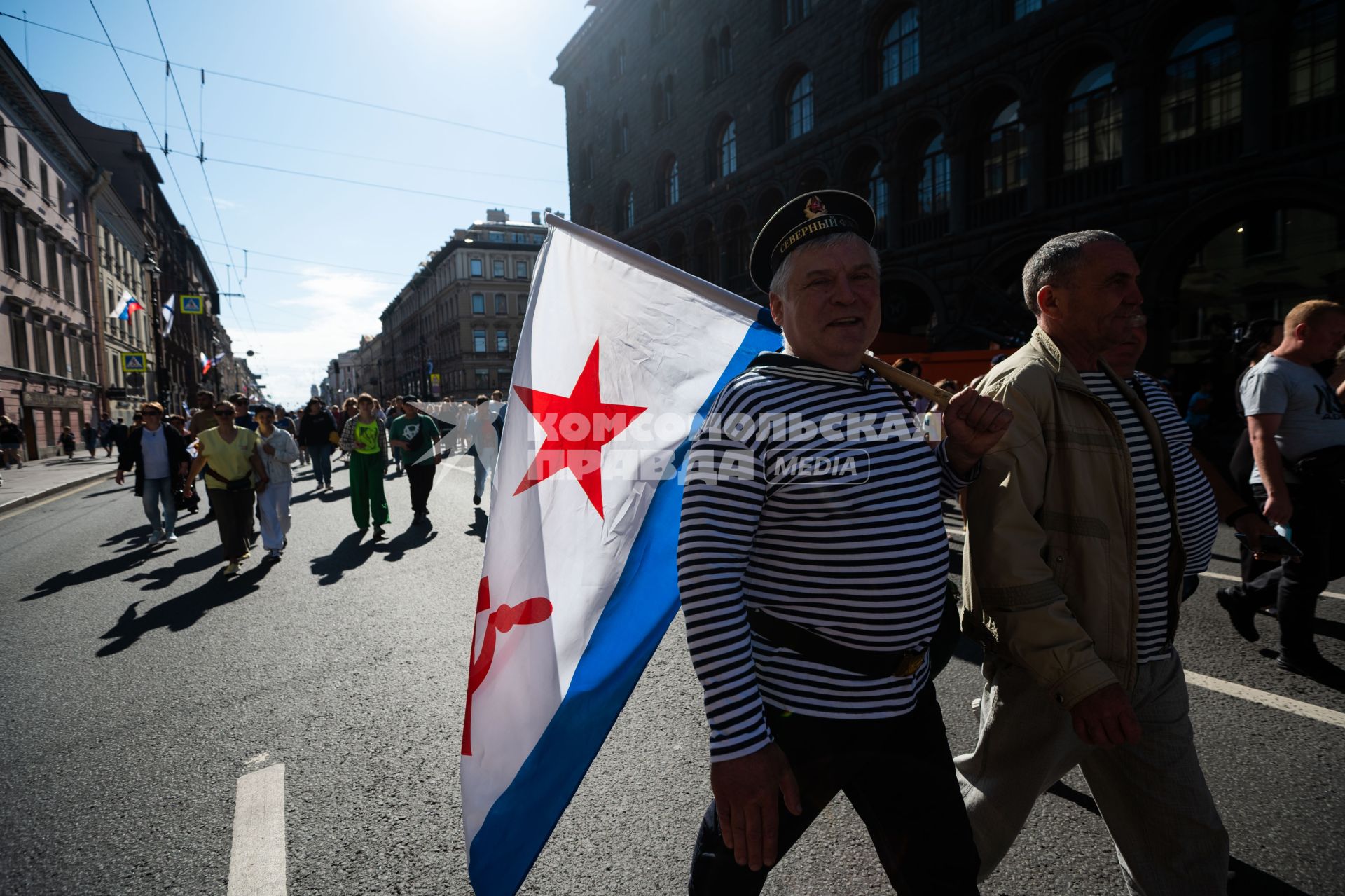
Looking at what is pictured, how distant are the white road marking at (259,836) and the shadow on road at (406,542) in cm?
485

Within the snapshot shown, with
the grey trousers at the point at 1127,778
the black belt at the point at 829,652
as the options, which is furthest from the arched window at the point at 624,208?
the black belt at the point at 829,652

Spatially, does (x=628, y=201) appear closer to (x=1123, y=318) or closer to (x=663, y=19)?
(x=663, y=19)

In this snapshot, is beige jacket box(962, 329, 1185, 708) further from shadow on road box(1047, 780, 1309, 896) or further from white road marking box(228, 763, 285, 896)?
white road marking box(228, 763, 285, 896)

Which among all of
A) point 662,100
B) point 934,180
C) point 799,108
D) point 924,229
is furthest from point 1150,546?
point 662,100

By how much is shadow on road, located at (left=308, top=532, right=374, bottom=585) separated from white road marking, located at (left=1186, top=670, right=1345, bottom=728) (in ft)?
22.6

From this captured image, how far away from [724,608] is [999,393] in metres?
1.04

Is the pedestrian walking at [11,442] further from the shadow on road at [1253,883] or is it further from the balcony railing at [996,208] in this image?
the shadow on road at [1253,883]

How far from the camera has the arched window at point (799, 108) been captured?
21766 mm

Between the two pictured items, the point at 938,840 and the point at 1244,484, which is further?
the point at 1244,484

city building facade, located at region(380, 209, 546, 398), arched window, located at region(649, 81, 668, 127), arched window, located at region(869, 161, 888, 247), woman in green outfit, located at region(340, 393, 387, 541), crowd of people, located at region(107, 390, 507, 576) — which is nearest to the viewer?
crowd of people, located at region(107, 390, 507, 576)

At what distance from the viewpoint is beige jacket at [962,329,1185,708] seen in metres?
1.72

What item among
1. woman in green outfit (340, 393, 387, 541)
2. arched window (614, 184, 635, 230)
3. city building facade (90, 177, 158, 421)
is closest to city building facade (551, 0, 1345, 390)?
arched window (614, 184, 635, 230)

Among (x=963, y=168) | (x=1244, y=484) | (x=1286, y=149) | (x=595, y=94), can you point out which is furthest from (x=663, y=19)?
(x=1244, y=484)

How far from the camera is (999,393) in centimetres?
189
